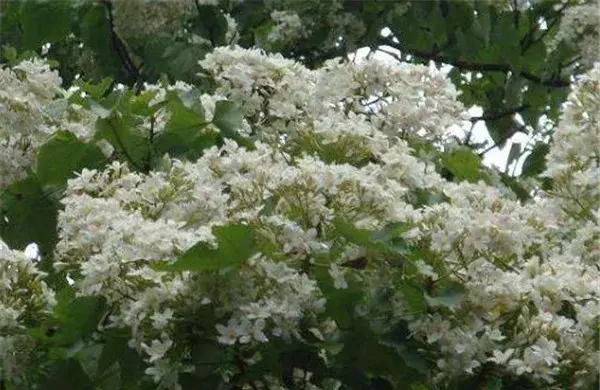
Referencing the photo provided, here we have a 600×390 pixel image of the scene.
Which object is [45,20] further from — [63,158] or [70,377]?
[70,377]

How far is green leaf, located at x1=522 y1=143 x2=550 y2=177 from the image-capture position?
3.01m

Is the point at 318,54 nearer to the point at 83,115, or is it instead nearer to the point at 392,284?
the point at 83,115

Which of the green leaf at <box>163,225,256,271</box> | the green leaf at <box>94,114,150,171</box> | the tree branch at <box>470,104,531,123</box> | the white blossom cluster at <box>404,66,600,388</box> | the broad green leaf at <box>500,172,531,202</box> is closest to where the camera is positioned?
the green leaf at <box>163,225,256,271</box>

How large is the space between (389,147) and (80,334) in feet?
1.92

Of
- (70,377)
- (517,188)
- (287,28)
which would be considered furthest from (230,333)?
(287,28)

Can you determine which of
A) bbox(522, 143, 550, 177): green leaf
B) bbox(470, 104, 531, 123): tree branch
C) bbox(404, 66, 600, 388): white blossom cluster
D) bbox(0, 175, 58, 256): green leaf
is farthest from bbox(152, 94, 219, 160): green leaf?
bbox(470, 104, 531, 123): tree branch

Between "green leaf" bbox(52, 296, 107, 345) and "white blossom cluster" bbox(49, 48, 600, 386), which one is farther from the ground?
"white blossom cluster" bbox(49, 48, 600, 386)

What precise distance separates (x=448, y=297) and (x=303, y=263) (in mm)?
198

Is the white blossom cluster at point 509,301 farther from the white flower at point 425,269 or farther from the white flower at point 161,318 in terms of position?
the white flower at point 161,318

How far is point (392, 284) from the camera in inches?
78.2

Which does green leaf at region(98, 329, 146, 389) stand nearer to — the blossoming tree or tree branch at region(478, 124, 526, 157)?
the blossoming tree

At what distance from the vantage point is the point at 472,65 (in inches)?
164

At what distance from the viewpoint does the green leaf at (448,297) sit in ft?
6.26

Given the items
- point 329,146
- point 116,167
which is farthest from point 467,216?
point 116,167
